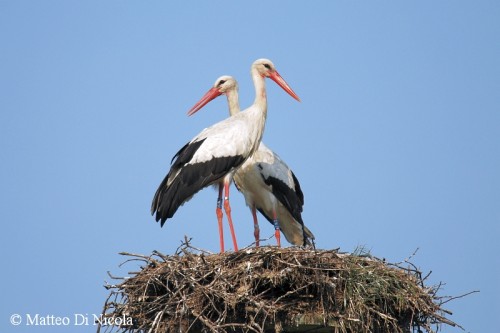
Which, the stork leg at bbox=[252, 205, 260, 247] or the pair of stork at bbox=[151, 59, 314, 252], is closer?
the pair of stork at bbox=[151, 59, 314, 252]

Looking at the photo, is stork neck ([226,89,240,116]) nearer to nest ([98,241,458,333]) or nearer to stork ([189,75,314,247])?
stork ([189,75,314,247])

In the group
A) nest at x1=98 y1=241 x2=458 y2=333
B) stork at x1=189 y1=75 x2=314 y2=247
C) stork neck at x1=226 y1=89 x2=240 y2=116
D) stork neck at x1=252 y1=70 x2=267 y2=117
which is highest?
stork neck at x1=226 y1=89 x2=240 y2=116

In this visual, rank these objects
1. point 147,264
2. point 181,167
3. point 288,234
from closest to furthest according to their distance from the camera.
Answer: point 147,264 → point 181,167 → point 288,234

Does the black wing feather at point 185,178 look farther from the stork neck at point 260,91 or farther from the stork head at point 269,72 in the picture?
the stork head at point 269,72

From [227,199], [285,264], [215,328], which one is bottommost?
[215,328]

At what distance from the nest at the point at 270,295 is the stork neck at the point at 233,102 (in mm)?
4140

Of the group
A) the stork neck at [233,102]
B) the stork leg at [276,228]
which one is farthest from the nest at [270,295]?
the stork neck at [233,102]

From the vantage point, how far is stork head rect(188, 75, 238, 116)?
45.3 feet

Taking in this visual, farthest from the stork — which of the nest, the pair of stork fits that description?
the nest

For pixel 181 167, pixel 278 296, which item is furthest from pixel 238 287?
pixel 181 167

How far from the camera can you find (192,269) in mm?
9523

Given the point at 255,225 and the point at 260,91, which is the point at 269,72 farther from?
the point at 255,225

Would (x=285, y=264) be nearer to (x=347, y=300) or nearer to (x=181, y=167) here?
(x=347, y=300)

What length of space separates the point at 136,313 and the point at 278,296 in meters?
1.47
